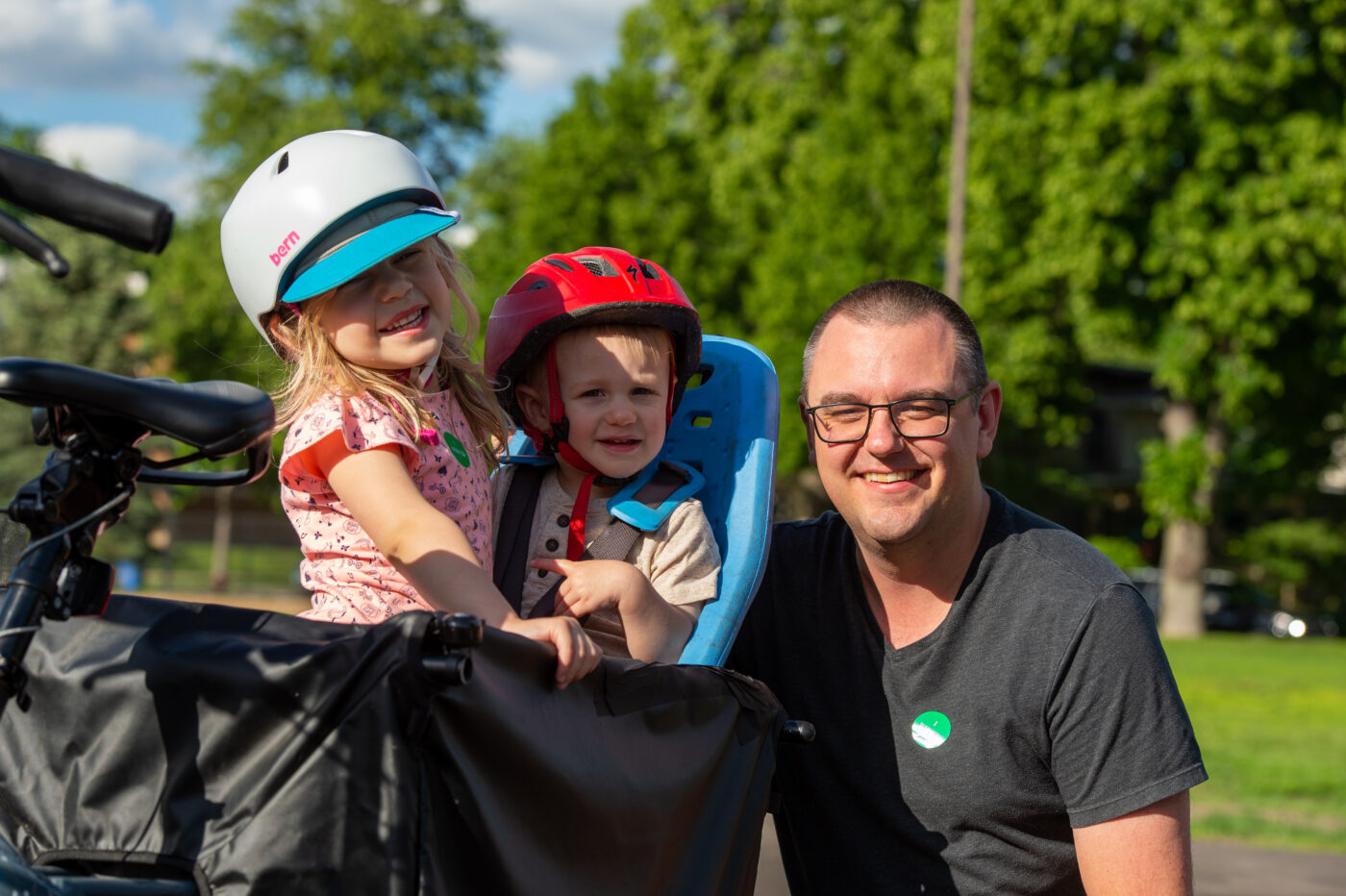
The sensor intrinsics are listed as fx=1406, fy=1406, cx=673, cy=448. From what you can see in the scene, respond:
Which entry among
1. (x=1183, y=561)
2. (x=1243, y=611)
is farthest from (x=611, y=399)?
(x=1243, y=611)

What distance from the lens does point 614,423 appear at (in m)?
2.93

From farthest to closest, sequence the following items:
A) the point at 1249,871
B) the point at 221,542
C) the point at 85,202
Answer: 1. the point at 221,542
2. the point at 1249,871
3. the point at 85,202

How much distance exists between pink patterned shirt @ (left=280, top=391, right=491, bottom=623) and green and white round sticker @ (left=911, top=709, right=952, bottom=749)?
3.55ft

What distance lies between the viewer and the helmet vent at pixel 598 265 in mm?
2994

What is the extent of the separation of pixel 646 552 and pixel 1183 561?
27.7m

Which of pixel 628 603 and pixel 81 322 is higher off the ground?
pixel 81 322

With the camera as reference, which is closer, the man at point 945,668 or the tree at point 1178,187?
the man at point 945,668

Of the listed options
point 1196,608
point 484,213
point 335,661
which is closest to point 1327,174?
point 1196,608

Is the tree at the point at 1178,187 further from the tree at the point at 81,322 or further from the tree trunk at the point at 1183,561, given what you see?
the tree at the point at 81,322

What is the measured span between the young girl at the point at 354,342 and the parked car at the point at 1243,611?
37.2 m

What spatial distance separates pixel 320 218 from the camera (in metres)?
2.51

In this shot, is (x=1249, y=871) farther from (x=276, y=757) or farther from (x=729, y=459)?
(x=276, y=757)

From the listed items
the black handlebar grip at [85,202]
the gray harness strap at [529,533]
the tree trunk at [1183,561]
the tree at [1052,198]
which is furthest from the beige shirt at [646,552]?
→ the tree trunk at [1183,561]

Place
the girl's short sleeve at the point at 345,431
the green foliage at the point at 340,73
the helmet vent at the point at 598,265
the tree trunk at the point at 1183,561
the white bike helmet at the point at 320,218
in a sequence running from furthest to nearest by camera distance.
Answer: the green foliage at the point at 340,73, the tree trunk at the point at 1183,561, the helmet vent at the point at 598,265, the white bike helmet at the point at 320,218, the girl's short sleeve at the point at 345,431
